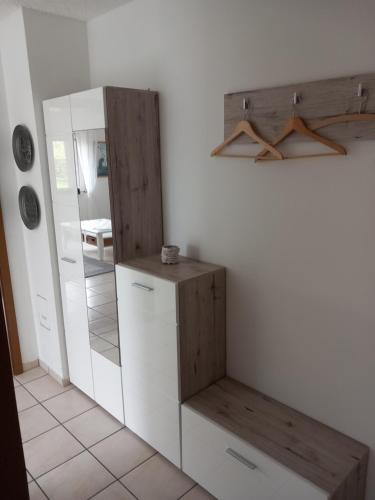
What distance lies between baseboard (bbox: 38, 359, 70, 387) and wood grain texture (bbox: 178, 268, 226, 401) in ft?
4.24

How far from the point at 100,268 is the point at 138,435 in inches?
39.9

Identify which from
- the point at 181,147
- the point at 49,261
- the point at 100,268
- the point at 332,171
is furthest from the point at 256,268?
the point at 49,261

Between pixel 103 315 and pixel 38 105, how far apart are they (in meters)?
1.37

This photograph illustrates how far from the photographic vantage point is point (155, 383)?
211 centimetres

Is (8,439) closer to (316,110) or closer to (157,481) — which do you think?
(316,110)

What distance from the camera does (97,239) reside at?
2279mm

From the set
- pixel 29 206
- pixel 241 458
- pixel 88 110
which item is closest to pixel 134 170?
pixel 88 110

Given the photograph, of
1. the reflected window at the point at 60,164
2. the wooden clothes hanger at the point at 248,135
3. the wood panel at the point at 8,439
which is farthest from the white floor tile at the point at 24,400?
the wood panel at the point at 8,439

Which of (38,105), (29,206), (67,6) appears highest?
(67,6)

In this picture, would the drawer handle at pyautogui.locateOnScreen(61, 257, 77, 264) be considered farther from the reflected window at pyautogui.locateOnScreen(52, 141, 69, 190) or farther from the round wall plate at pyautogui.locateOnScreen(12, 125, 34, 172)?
the round wall plate at pyautogui.locateOnScreen(12, 125, 34, 172)

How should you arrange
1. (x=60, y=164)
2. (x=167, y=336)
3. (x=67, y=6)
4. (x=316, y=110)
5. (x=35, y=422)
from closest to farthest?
1. (x=316, y=110)
2. (x=167, y=336)
3. (x=67, y=6)
4. (x=60, y=164)
5. (x=35, y=422)

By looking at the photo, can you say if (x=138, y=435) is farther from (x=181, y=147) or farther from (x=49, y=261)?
(x=181, y=147)

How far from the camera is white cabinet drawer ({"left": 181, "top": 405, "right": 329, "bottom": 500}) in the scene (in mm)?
1536

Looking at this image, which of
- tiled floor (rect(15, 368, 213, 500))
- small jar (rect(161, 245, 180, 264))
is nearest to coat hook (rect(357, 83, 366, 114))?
small jar (rect(161, 245, 180, 264))
